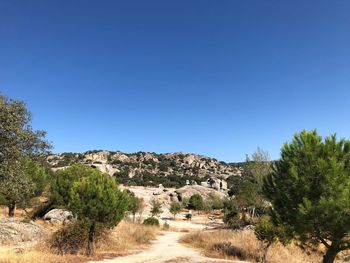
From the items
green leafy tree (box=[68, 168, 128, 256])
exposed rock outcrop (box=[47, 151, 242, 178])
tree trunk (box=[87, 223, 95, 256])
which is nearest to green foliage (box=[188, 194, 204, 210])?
exposed rock outcrop (box=[47, 151, 242, 178])

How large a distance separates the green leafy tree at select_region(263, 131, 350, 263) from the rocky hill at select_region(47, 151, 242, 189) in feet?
273

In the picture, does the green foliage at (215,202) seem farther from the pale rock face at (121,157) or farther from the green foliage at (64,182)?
the pale rock face at (121,157)

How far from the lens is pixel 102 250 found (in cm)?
1889

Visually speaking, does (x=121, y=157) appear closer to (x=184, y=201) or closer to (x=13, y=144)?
(x=184, y=201)

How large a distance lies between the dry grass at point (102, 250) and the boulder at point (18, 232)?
88.5 inches

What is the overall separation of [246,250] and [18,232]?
14.1 metres

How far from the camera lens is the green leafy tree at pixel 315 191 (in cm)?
1034

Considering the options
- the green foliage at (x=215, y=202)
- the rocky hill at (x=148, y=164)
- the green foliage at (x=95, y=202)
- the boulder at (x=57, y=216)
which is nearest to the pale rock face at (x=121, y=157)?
the rocky hill at (x=148, y=164)

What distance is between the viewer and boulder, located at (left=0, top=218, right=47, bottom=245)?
18844 millimetres

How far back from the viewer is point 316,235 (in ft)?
37.0

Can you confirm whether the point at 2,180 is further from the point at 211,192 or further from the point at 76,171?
the point at 211,192

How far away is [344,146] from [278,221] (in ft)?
12.2

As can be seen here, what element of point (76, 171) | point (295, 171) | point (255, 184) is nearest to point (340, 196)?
point (295, 171)

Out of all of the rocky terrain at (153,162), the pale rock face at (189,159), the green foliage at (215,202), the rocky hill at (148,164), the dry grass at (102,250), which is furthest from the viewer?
the pale rock face at (189,159)
